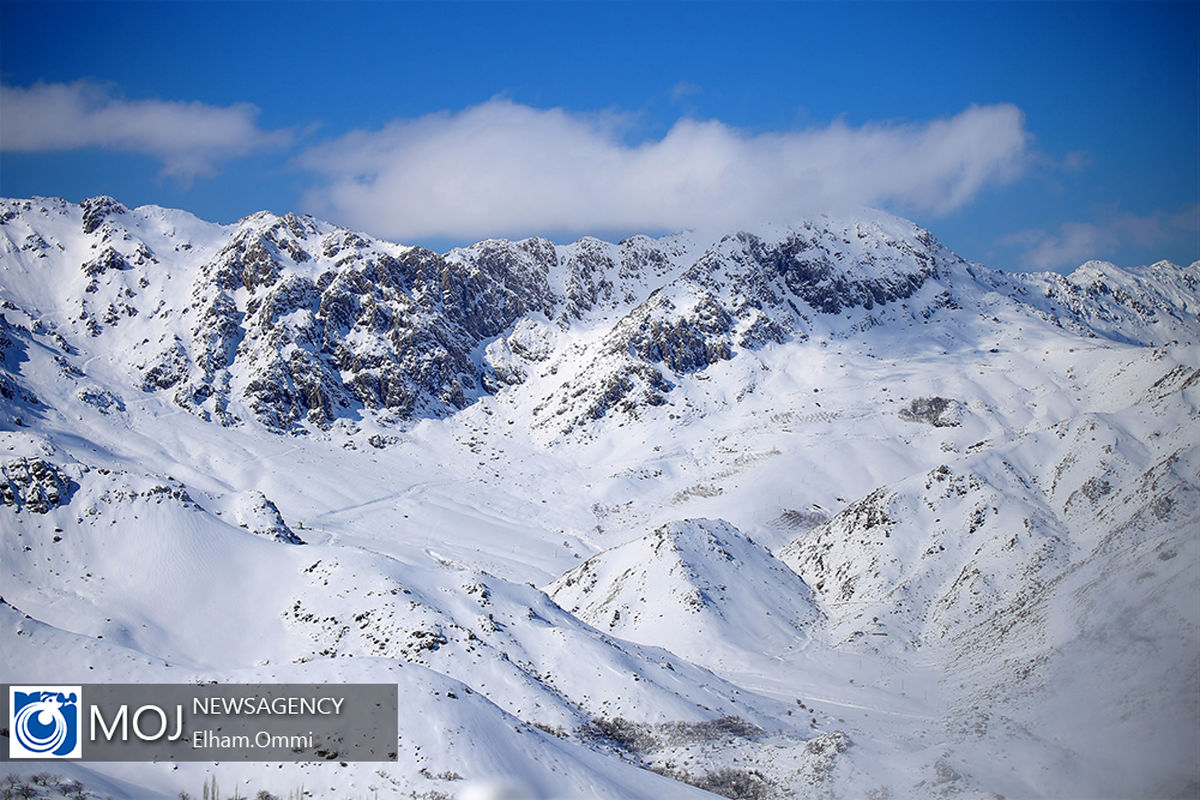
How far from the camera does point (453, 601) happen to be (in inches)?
1817

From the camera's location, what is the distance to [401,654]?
39219 mm

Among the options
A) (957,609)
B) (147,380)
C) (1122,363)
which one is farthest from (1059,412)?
(147,380)

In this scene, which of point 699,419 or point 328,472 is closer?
point 328,472

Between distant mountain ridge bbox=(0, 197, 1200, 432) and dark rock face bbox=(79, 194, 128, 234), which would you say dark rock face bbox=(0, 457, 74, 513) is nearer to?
distant mountain ridge bbox=(0, 197, 1200, 432)

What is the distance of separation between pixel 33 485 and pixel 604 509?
68.6 meters

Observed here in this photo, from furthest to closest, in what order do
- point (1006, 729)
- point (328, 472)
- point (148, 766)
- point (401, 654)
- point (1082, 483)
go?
point (328, 472)
point (1082, 483)
point (401, 654)
point (1006, 729)
point (148, 766)

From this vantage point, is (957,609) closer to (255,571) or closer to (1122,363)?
(255,571)

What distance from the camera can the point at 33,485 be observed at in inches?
1863

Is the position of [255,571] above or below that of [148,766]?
above

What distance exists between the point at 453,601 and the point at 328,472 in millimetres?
67731

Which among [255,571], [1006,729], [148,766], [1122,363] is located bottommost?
[1006,729]

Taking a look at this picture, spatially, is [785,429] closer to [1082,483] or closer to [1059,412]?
[1059,412]

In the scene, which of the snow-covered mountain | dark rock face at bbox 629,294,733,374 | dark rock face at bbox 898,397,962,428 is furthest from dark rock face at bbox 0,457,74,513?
dark rock face at bbox 898,397,962,428

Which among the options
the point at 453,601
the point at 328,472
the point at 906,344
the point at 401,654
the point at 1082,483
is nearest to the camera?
the point at 401,654
